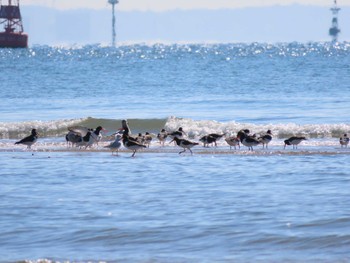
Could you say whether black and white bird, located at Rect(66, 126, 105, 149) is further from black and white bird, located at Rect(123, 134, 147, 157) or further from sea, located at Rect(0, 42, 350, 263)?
black and white bird, located at Rect(123, 134, 147, 157)

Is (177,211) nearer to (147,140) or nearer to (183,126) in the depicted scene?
(147,140)

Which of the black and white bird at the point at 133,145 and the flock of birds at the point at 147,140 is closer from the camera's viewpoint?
the black and white bird at the point at 133,145

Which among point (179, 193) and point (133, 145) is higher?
point (133, 145)

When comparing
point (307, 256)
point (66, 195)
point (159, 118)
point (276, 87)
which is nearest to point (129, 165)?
point (66, 195)

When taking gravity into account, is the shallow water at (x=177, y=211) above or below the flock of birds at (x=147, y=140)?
below

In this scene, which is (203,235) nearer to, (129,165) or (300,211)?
(300,211)

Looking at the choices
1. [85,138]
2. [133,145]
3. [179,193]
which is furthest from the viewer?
[85,138]

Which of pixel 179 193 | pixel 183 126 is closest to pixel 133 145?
pixel 179 193

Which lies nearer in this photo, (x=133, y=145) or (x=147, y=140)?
(x=133, y=145)

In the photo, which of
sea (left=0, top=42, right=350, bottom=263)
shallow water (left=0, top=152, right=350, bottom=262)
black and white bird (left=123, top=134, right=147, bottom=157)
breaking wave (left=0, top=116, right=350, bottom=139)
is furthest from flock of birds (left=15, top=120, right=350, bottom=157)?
breaking wave (left=0, top=116, right=350, bottom=139)

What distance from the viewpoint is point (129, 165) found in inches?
867

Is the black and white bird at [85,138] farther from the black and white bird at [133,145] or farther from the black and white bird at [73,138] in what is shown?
A: the black and white bird at [133,145]

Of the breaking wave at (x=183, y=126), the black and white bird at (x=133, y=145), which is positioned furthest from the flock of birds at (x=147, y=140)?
the breaking wave at (x=183, y=126)

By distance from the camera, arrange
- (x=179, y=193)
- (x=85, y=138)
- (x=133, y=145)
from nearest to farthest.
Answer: (x=179, y=193) → (x=133, y=145) → (x=85, y=138)
